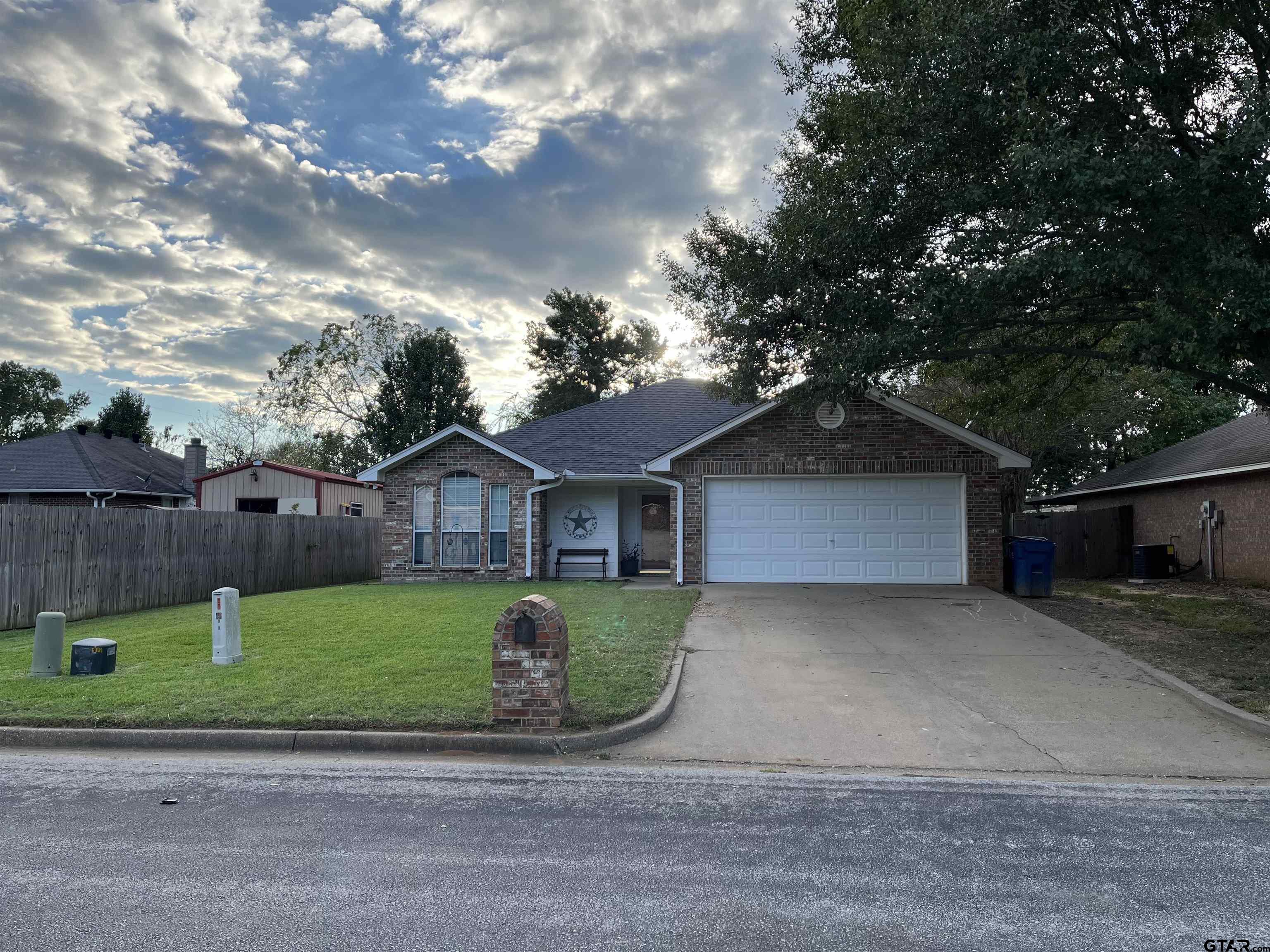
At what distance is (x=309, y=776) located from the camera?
17.9 feet

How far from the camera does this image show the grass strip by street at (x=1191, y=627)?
27.3ft

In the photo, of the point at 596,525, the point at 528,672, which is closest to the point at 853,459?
the point at 596,525

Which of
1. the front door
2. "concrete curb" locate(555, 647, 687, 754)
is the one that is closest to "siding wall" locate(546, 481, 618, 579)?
the front door

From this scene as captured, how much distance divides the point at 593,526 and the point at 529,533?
5.27ft

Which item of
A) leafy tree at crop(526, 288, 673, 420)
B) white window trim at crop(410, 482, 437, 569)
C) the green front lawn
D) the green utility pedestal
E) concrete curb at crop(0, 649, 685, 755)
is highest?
leafy tree at crop(526, 288, 673, 420)

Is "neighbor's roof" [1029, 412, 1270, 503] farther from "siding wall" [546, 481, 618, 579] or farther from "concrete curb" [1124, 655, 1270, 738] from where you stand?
"siding wall" [546, 481, 618, 579]

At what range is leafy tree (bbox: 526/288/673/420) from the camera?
1720 inches

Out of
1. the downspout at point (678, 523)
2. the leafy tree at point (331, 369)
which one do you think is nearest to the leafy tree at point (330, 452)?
the leafy tree at point (331, 369)

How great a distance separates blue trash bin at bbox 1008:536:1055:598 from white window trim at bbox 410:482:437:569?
12.3 meters

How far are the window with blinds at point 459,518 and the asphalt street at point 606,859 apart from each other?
12.8 metres

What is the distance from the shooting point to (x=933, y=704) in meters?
7.48

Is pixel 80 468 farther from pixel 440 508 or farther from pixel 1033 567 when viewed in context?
pixel 1033 567

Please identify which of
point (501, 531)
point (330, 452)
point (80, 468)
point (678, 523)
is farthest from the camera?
point (330, 452)

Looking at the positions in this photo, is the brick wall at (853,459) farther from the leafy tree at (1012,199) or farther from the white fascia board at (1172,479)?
the white fascia board at (1172,479)
